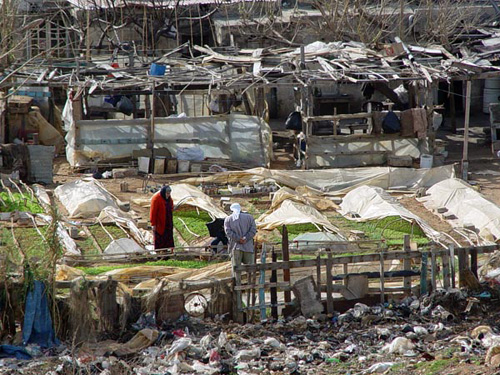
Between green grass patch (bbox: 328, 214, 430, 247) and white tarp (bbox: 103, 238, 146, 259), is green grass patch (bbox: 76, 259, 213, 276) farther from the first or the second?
green grass patch (bbox: 328, 214, 430, 247)

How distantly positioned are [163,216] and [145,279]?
8.57 ft

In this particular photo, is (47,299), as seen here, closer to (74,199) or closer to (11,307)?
(11,307)

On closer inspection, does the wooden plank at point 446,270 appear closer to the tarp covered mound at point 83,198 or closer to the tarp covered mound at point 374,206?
the tarp covered mound at point 374,206

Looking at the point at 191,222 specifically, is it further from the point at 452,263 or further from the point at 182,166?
the point at 452,263

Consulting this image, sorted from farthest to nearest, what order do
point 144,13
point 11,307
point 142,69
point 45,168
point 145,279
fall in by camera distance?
point 144,13
point 142,69
point 45,168
point 145,279
point 11,307

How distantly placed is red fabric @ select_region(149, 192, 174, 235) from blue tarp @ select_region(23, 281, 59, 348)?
169 inches

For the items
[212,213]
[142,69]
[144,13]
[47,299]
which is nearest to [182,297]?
[47,299]

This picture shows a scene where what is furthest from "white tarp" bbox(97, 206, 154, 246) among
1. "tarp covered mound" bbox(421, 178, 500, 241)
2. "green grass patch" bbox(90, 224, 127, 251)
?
"tarp covered mound" bbox(421, 178, 500, 241)

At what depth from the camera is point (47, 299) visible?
449 inches

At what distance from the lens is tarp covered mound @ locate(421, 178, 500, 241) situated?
17109 millimetres

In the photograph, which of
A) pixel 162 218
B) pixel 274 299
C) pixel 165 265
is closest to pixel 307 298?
pixel 274 299

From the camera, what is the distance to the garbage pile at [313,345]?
35.5ft

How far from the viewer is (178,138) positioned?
903 inches

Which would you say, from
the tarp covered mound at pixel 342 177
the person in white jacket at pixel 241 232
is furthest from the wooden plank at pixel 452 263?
the tarp covered mound at pixel 342 177
